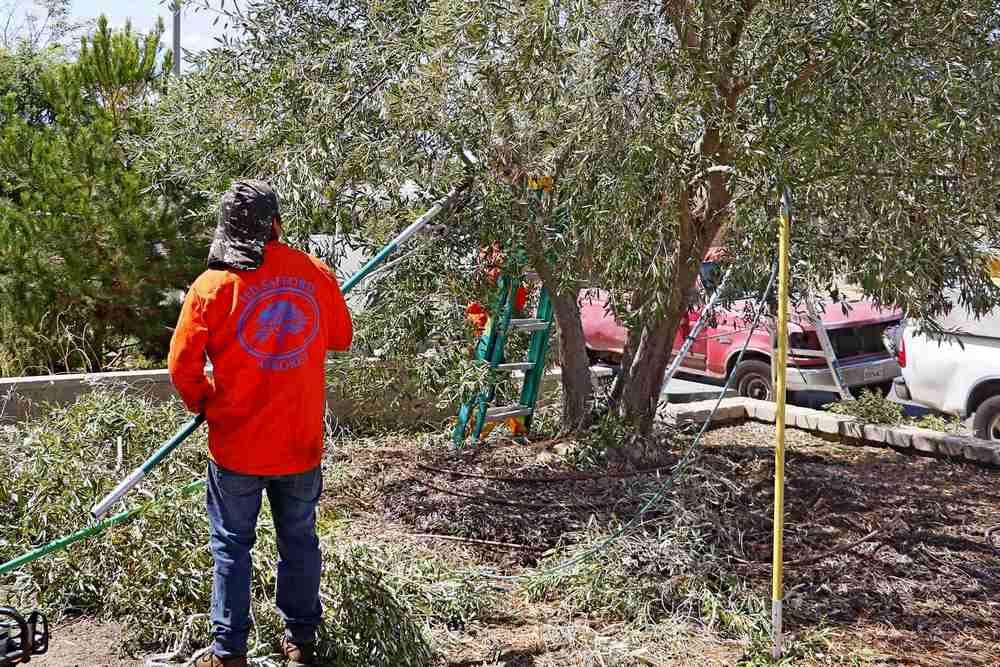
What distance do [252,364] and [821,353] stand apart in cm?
912

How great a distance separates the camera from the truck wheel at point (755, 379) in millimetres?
12242

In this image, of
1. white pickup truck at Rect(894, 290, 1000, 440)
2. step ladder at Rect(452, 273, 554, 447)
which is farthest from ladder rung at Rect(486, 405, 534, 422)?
white pickup truck at Rect(894, 290, 1000, 440)

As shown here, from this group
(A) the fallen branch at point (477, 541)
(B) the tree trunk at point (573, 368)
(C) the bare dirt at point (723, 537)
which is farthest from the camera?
(B) the tree trunk at point (573, 368)

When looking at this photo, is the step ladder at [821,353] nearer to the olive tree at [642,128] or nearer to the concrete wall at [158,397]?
the olive tree at [642,128]

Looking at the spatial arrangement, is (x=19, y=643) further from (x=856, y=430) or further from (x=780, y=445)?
(x=856, y=430)

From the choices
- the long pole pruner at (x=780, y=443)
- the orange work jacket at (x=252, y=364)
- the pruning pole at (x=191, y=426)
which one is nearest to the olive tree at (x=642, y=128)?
the pruning pole at (x=191, y=426)

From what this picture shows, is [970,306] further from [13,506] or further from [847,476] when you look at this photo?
[13,506]

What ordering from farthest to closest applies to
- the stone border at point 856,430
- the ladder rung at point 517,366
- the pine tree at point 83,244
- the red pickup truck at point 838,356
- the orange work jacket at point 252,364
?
the red pickup truck at point 838,356 → the pine tree at point 83,244 → the stone border at point 856,430 → the ladder rung at point 517,366 → the orange work jacket at point 252,364

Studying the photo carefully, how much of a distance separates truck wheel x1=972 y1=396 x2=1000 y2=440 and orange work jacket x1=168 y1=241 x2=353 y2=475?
7.72 metres

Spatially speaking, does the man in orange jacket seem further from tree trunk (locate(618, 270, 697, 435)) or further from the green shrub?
tree trunk (locate(618, 270, 697, 435))

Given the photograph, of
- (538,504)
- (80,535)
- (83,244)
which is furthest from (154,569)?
(83,244)

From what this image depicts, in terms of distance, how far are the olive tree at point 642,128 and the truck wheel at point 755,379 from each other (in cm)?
524

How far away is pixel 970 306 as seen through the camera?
670 centimetres

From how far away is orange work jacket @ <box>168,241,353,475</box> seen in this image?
381 centimetres
